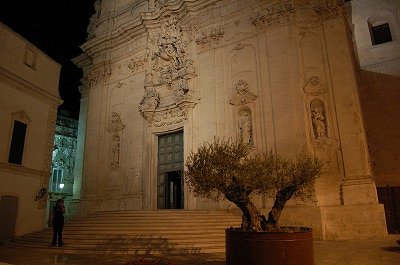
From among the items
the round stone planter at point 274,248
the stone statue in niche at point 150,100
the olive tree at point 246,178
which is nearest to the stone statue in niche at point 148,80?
the stone statue in niche at point 150,100

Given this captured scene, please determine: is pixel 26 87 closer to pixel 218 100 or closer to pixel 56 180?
pixel 218 100

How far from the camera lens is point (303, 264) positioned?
5102mm

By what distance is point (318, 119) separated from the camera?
12781 millimetres

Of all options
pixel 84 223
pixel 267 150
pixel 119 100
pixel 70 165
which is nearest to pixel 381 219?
pixel 267 150

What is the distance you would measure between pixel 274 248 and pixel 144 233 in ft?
19.3

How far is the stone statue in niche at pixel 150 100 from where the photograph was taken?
16.6 meters

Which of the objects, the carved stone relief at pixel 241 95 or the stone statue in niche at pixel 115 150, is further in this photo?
the stone statue in niche at pixel 115 150

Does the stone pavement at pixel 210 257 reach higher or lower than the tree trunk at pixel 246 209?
lower

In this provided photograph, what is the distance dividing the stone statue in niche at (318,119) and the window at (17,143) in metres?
12.2

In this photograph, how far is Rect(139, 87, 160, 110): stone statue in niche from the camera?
54.5 feet

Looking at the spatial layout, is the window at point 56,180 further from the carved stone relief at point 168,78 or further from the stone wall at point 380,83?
the stone wall at point 380,83

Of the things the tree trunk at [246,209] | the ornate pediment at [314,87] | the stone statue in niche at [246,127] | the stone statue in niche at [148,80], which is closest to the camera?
the tree trunk at [246,209]

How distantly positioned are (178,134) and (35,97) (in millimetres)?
6950

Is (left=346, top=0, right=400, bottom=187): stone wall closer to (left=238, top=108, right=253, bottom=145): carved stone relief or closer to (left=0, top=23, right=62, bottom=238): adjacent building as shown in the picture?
(left=238, top=108, right=253, bottom=145): carved stone relief
